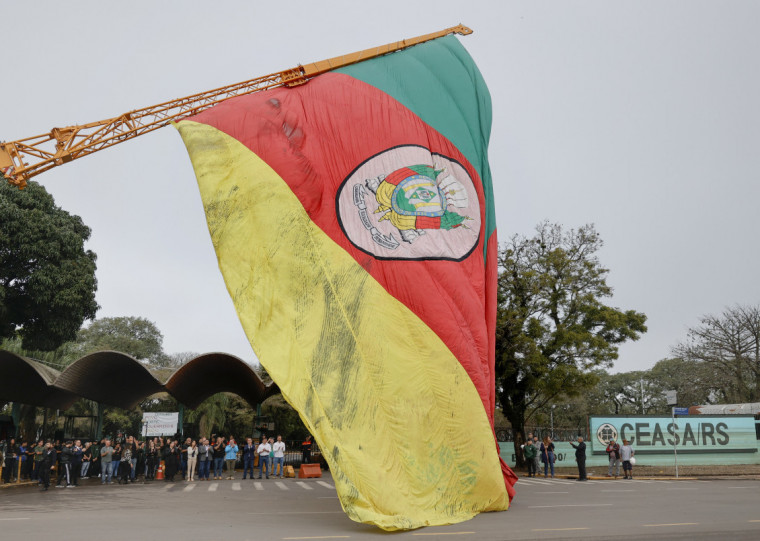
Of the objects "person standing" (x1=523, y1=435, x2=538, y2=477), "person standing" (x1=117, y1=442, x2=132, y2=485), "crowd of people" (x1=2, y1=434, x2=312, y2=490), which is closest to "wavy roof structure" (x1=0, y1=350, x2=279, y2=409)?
"crowd of people" (x1=2, y1=434, x2=312, y2=490)

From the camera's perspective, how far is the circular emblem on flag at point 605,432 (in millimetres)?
26781

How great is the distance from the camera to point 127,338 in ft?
206

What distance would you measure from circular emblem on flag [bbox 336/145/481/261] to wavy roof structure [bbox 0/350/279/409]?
43.7 ft

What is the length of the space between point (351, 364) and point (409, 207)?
4176 mm

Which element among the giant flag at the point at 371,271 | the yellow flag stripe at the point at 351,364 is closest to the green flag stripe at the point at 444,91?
the giant flag at the point at 371,271

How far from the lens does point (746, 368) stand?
140 ft

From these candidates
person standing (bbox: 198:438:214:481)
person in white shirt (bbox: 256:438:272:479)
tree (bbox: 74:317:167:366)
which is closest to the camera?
person standing (bbox: 198:438:214:481)

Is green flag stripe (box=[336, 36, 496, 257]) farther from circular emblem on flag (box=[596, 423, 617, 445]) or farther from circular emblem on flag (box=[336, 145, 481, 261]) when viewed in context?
circular emblem on flag (box=[596, 423, 617, 445])

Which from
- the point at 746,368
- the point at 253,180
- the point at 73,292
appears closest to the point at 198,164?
the point at 253,180

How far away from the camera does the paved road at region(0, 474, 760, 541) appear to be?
9.22 meters

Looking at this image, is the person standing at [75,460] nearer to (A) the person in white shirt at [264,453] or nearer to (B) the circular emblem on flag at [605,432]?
(A) the person in white shirt at [264,453]

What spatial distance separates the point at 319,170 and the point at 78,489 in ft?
44.3

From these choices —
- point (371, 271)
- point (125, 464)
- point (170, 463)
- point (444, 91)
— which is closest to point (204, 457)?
point (170, 463)

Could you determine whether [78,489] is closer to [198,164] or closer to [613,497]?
[198,164]
